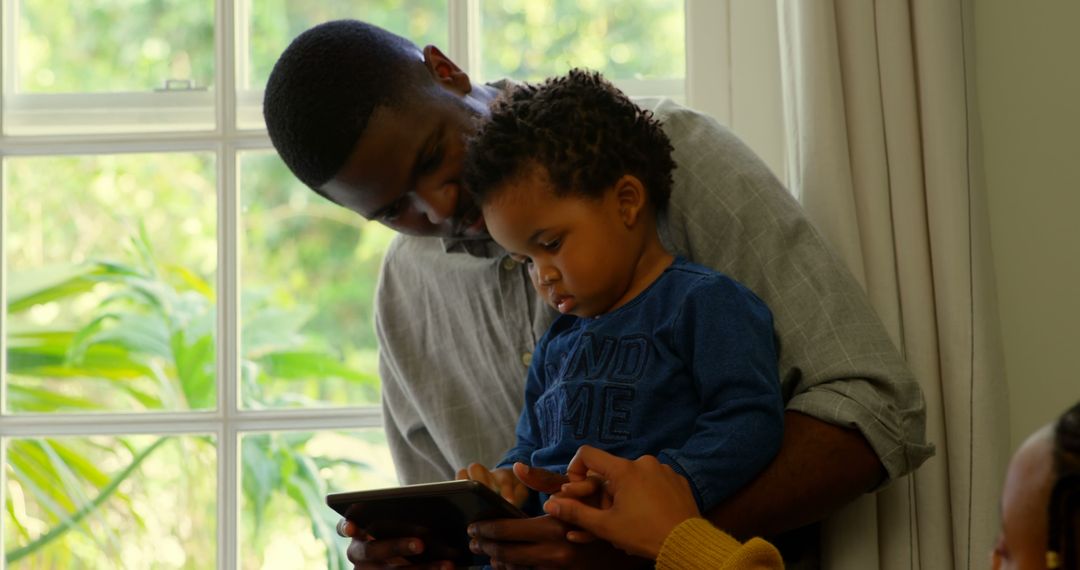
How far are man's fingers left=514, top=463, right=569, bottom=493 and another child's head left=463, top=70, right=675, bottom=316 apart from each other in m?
0.23

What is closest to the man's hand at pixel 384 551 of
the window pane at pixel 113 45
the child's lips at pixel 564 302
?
the child's lips at pixel 564 302

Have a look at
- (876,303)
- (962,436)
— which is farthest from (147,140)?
(962,436)

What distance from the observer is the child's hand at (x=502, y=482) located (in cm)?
151

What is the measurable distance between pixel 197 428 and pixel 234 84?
2.00ft

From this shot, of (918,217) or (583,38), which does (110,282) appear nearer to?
(583,38)

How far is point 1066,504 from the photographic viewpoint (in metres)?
0.75

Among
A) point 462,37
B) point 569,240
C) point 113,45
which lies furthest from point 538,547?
point 113,45

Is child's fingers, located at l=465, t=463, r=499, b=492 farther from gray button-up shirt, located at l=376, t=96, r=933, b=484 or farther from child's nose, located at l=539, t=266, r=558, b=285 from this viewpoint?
gray button-up shirt, located at l=376, t=96, r=933, b=484

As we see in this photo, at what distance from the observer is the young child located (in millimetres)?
1386

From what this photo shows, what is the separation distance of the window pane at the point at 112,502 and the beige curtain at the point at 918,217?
3.72 feet

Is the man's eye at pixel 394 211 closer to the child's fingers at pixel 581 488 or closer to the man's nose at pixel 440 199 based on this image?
the man's nose at pixel 440 199

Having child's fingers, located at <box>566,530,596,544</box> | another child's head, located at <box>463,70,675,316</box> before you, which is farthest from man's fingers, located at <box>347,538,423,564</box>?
another child's head, located at <box>463,70,675,316</box>

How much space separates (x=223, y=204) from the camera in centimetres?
225

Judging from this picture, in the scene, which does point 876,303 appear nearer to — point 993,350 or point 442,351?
point 993,350
